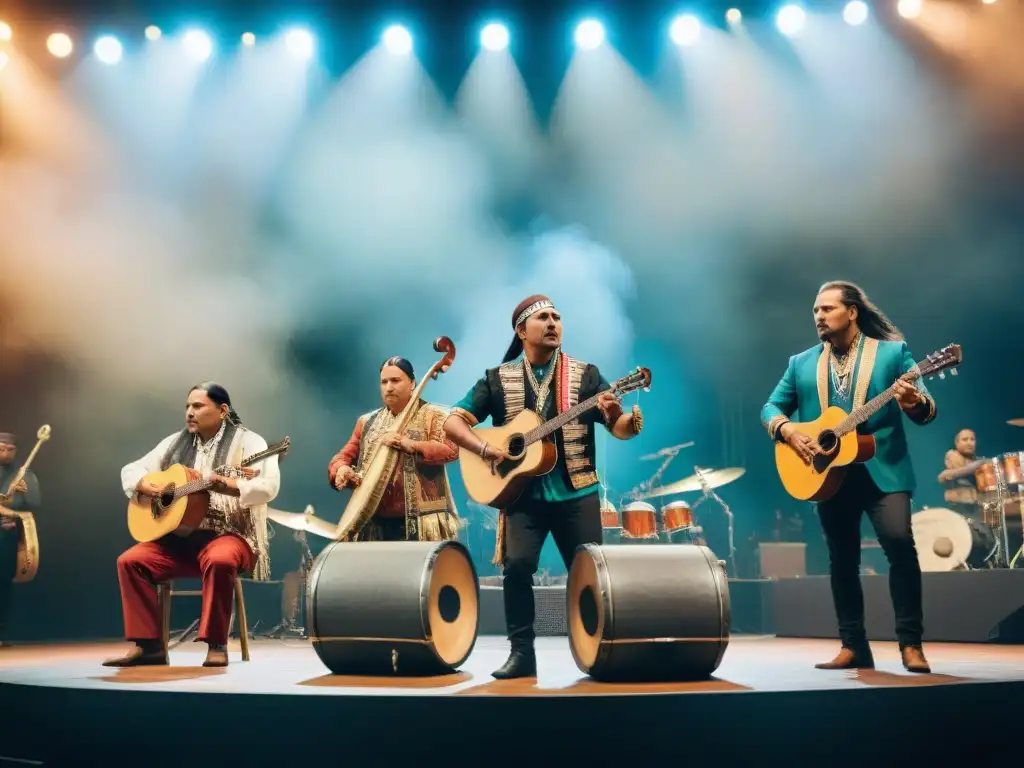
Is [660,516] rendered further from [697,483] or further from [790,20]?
[790,20]

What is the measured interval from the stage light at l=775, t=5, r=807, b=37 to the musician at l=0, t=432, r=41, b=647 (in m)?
7.55

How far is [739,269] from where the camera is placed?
9938mm

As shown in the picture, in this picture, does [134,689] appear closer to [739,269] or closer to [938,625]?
[938,625]

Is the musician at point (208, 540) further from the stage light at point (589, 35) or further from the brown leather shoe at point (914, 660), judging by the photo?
the stage light at point (589, 35)

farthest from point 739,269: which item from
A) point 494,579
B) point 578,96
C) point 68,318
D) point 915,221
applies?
point 68,318

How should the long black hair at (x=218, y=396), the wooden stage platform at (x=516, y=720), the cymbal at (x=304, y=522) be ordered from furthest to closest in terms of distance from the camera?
1. the cymbal at (x=304, y=522)
2. the long black hair at (x=218, y=396)
3. the wooden stage platform at (x=516, y=720)

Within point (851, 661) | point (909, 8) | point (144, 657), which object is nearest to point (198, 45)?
point (144, 657)

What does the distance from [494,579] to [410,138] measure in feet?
13.8

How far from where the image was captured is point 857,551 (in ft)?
14.3

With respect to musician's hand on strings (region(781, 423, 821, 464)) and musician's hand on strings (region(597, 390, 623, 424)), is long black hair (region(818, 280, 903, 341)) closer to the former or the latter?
musician's hand on strings (region(781, 423, 821, 464))

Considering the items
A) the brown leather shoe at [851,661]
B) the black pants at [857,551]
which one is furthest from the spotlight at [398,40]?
the brown leather shoe at [851,661]

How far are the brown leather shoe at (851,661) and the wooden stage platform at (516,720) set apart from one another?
368mm

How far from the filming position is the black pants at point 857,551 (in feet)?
13.5

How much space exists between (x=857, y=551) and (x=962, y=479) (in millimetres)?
4544
